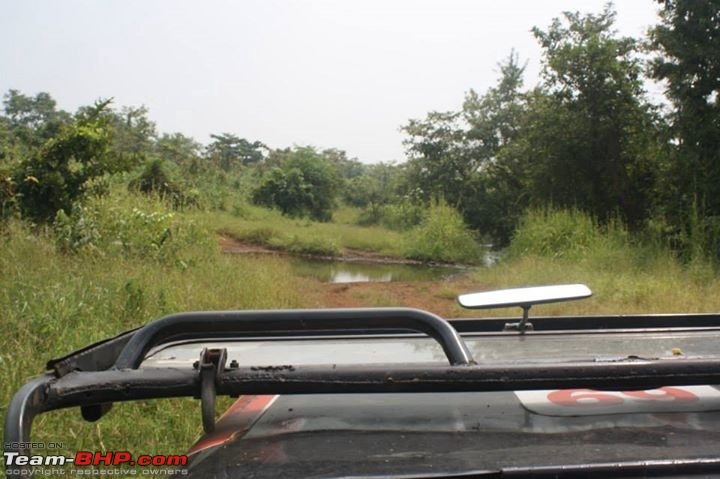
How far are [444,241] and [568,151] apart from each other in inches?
173

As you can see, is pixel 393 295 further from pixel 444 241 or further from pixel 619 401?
pixel 619 401

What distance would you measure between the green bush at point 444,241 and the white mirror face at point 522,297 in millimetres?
14958

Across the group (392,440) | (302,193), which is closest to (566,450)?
(392,440)

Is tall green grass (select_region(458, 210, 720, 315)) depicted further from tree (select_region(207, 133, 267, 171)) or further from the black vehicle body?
tree (select_region(207, 133, 267, 171))

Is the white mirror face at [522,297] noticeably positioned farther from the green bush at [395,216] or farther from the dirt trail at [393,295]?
the green bush at [395,216]

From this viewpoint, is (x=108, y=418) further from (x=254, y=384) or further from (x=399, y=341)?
(x=254, y=384)

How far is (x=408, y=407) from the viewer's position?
54.6 inches

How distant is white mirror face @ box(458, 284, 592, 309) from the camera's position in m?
1.78

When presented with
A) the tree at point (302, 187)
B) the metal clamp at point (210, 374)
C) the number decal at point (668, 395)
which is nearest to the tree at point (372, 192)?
the tree at point (302, 187)

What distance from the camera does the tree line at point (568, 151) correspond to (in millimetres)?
8758

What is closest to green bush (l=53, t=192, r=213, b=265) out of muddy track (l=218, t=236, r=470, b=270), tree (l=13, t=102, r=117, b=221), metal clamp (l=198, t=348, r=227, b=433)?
tree (l=13, t=102, r=117, b=221)

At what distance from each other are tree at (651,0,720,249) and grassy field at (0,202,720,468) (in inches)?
44.3

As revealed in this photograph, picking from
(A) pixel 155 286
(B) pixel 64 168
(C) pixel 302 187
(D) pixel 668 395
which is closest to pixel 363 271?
(B) pixel 64 168

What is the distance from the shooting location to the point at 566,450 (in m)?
1.09
